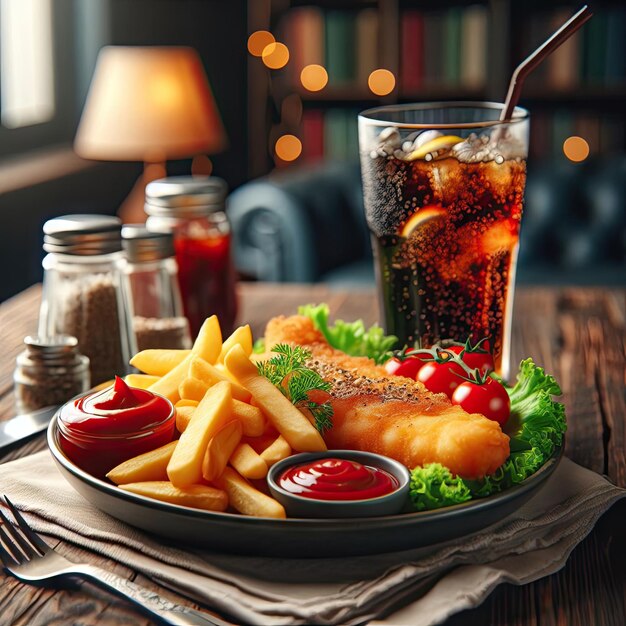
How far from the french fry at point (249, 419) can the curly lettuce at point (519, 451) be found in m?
0.17

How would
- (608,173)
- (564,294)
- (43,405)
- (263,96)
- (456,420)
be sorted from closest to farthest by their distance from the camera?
(456,420)
(43,405)
(564,294)
(608,173)
(263,96)

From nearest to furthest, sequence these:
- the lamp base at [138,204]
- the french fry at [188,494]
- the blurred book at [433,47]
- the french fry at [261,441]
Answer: the french fry at [188,494] < the french fry at [261,441] < the lamp base at [138,204] < the blurred book at [433,47]

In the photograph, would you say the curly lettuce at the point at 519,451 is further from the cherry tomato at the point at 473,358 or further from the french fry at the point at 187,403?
the french fry at the point at 187,403

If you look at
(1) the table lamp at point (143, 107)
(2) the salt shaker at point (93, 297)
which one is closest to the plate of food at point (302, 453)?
(2) the salt shaker at point (93, 297)

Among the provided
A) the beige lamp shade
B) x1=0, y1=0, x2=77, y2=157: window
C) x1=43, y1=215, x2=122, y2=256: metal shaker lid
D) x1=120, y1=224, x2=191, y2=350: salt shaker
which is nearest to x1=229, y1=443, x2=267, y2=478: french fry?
x1=43, y1=215, x2=122, y2=256: metal shaker lid

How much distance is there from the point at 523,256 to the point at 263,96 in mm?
1960

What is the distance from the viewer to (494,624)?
839 millimetres

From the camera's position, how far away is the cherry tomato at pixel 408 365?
1.25 m

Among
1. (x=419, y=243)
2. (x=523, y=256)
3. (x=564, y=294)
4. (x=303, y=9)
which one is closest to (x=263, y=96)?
(x=303, y=9)

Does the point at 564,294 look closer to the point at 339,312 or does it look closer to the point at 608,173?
the point at 339,312

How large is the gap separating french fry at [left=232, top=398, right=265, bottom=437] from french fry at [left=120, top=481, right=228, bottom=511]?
9 centimetres

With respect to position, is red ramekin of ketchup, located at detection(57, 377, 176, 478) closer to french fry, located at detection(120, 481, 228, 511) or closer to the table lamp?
french fry, located at detection(120, 481, 228, 511)

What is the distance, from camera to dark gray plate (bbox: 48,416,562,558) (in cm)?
87

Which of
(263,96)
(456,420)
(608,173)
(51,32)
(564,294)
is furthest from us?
(263,96)
